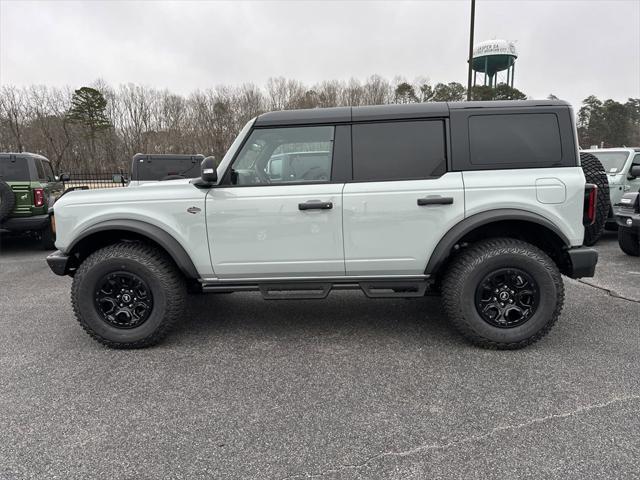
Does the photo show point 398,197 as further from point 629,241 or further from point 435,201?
point 629,241

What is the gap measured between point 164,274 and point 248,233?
0.79 meters

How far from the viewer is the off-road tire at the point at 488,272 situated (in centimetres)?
313

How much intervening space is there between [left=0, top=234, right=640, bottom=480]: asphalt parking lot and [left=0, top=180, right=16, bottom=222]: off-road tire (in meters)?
3.62

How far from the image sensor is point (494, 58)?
123 feet

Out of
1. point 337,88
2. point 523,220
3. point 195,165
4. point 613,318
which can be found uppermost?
point 337,88

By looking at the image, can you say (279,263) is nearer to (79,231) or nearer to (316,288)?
(316,288)

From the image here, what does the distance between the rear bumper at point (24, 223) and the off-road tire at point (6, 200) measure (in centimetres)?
15

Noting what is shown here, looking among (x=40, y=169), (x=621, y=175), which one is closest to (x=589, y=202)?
(x=621, y=175)

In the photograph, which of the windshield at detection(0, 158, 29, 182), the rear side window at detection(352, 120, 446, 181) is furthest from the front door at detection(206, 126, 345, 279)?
the windshield at detection(0, 158, 29, 182)

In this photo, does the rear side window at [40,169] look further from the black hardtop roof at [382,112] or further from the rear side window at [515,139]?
the rear side window at [515,139]

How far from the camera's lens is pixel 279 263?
10.8ft

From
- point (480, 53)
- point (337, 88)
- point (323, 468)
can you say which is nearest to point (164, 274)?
point (323, 468)

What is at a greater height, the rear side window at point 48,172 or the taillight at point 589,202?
the rear side window at point 48,172

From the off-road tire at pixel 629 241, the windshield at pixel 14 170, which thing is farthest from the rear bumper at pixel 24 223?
the off-road tire at pixel 629 241
